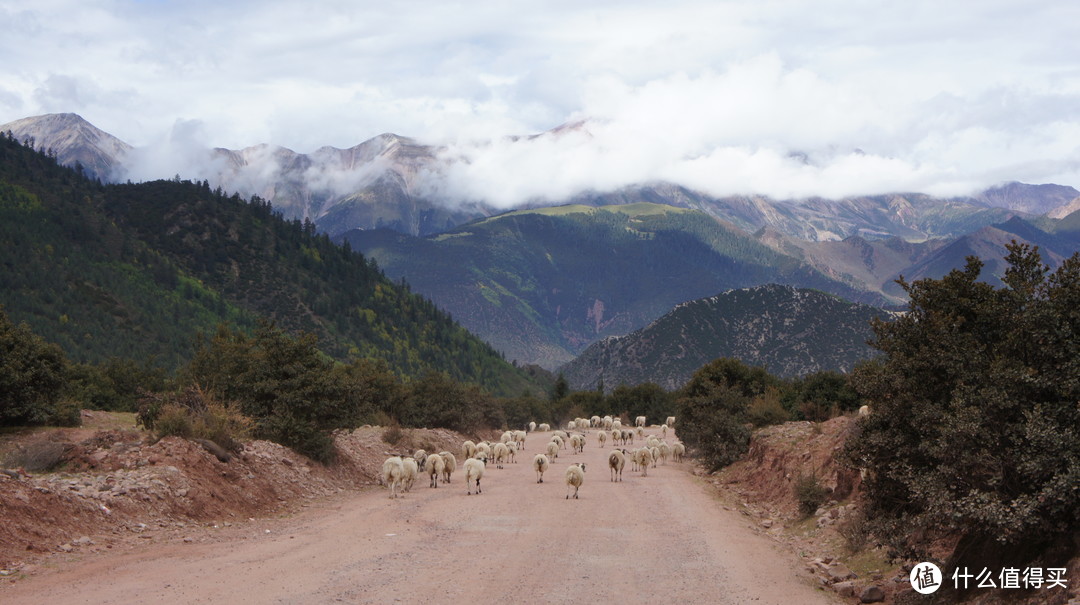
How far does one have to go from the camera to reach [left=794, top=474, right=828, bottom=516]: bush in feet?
71.7

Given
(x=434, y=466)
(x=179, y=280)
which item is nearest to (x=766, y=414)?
(x=434, y=466)

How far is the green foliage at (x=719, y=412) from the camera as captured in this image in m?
36.8

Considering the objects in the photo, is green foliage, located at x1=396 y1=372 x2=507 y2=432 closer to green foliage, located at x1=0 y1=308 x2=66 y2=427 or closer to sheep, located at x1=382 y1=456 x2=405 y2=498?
green foliage, located at x1=0 y1=308 x2=66 y2=427

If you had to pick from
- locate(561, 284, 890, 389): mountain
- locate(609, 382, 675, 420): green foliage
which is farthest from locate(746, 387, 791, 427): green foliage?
locate(561, 284, 890, 389): mountain

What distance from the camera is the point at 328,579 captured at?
13.5m

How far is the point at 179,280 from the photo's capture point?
14250 centimetres

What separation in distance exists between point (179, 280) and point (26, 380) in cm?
12244

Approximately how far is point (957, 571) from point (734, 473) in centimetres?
2172

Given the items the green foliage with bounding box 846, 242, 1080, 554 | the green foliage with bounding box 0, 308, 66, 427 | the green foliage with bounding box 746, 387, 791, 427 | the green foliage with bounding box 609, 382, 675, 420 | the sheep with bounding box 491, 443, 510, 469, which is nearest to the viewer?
the green foliage with bounding box 846, 242, 1080, 554

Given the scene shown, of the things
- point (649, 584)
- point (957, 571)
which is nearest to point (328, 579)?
point (649, 584)

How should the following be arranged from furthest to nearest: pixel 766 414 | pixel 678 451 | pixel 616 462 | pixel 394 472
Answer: pixel 678 451 < pixel 766 414 < pixel 616 462 < pixel 394 472

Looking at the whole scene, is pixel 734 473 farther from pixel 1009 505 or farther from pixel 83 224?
pixel 83 224

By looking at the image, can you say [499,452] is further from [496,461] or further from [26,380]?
[26,380]

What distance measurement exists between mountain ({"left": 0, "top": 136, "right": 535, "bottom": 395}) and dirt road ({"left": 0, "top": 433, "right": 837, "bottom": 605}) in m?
91.9
